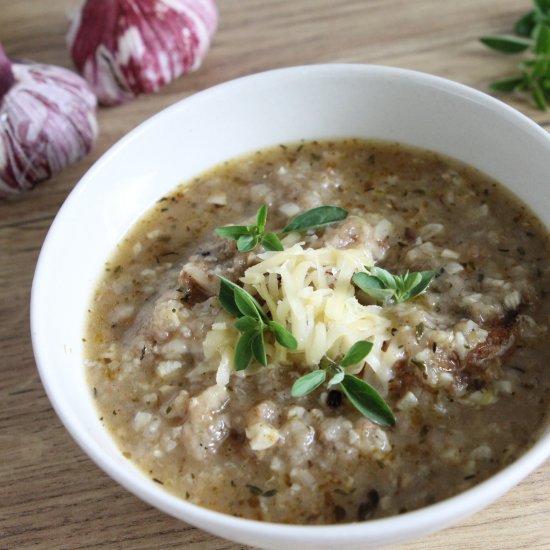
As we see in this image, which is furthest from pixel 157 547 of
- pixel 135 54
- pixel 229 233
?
pixel 135 54

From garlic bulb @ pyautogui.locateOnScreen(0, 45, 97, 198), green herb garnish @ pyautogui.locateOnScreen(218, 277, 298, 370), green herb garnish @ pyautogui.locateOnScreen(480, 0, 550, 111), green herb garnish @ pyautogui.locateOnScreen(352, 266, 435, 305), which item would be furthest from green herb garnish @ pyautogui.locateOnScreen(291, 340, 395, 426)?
green herb garnish @ pyautogui.locateOnScreen(480, 0, 550, 111)

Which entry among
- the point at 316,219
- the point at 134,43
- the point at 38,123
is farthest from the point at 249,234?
the point at 134,43

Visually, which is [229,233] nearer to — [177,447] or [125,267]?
[125,267]

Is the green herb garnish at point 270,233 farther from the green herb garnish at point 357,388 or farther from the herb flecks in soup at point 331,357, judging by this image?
the green herb garnish at point 357,388

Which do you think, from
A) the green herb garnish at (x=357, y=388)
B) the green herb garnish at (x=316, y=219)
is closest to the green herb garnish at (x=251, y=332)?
the green herb garnish at (x=357, y=388)

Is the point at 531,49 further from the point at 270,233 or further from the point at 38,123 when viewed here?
the point at 38,123
